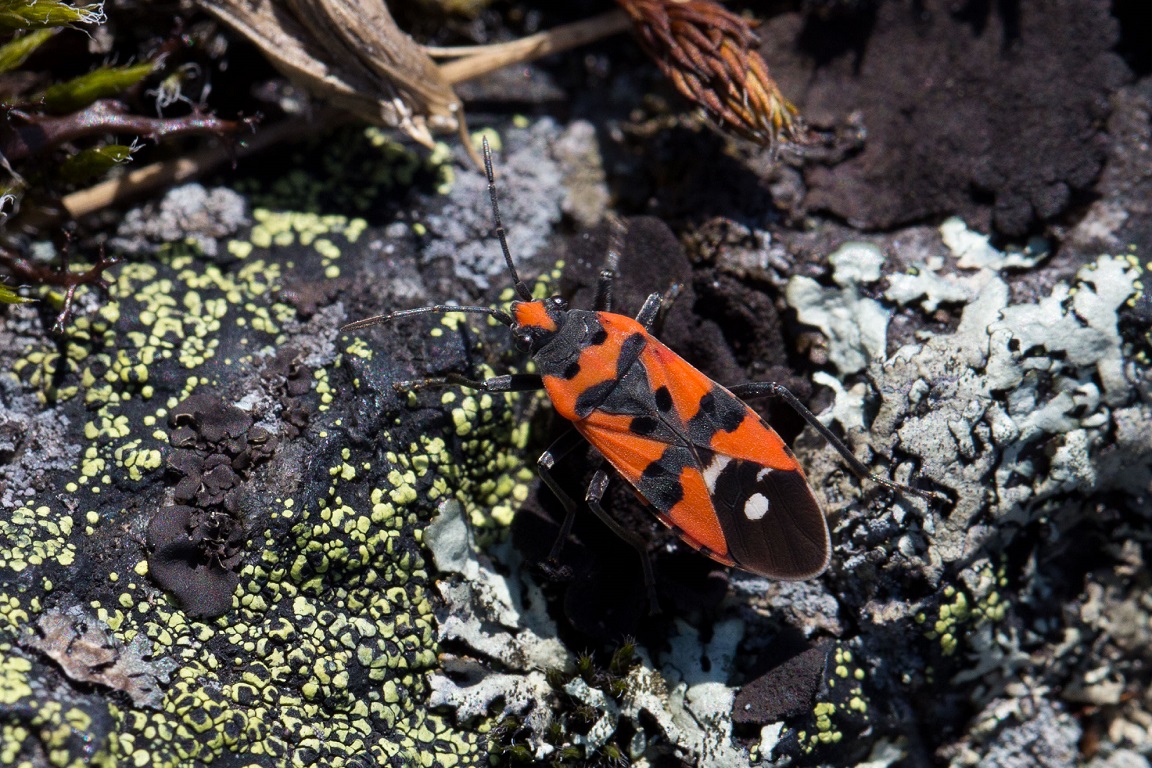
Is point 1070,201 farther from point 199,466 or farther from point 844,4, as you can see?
point 199,466

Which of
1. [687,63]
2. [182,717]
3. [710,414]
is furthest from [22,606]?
[687,63]

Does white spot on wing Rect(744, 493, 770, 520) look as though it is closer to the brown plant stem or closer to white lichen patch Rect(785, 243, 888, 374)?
white lichen patch Rect(785, 243, 888, 374)

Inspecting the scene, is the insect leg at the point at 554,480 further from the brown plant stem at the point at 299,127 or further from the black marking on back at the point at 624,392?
the brown plant stem at the point at 299,127

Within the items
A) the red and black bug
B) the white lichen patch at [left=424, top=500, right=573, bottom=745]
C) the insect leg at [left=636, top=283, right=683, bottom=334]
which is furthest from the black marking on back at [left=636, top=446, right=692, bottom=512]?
the white lichen patch at [left=424, top=500, right=573, bottom=745]

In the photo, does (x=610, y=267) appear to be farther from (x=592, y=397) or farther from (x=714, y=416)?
(x=714, y=416)

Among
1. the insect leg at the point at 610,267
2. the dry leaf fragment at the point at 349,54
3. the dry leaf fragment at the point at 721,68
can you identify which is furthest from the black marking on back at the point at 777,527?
the dry leaf fragment at the point at 349,54

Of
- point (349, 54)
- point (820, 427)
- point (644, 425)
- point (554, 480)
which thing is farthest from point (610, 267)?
point (349, 54)
